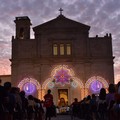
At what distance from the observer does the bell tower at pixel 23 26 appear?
133 ft

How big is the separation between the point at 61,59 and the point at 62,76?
246 cm

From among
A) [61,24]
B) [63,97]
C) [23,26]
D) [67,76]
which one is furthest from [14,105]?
[23,26]

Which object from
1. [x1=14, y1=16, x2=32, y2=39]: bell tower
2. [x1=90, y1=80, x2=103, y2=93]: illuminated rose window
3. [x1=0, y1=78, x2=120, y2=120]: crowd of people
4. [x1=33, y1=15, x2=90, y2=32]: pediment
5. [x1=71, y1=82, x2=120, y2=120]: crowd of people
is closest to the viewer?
[x1=0, y1=78, x2=120, y2=120]: crowd of people

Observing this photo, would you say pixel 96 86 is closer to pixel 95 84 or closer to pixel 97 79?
pixel 95 84

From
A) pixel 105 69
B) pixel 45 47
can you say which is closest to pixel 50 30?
pixel 45 47

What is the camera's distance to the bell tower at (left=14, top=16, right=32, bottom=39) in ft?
133

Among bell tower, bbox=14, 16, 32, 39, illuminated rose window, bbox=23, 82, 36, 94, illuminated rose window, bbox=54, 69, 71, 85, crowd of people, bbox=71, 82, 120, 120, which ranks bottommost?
crowd of people, bbox=71, 82, 120, 120

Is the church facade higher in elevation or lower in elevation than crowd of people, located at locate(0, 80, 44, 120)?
higher

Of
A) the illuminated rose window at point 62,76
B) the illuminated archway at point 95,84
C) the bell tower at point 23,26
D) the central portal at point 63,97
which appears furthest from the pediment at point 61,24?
the central portal at point 63,97

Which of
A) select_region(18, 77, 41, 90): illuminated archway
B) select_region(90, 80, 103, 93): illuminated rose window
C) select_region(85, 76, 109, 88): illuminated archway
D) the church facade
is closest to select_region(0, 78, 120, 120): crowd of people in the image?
select_region(85, 76, 109, 88): illuminated archway

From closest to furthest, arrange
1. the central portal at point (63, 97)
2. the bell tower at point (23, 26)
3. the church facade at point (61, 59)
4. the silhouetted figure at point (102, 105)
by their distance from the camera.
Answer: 1. the silhouetted figure at point (102, 105)
2. the church facade at point (61, 59)
3. the central portal at point (63, 97)
4. the bell tower at point (23, 26)

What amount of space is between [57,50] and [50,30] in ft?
7.82

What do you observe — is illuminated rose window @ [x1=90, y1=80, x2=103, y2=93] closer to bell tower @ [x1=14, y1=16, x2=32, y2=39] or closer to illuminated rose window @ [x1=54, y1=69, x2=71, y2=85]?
illuminated rose window @ [x1=54, y1=69, x2=71, y2=85]

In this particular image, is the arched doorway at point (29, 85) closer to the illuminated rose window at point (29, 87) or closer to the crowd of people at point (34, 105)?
the illuminated rose window at point (29, 87)
